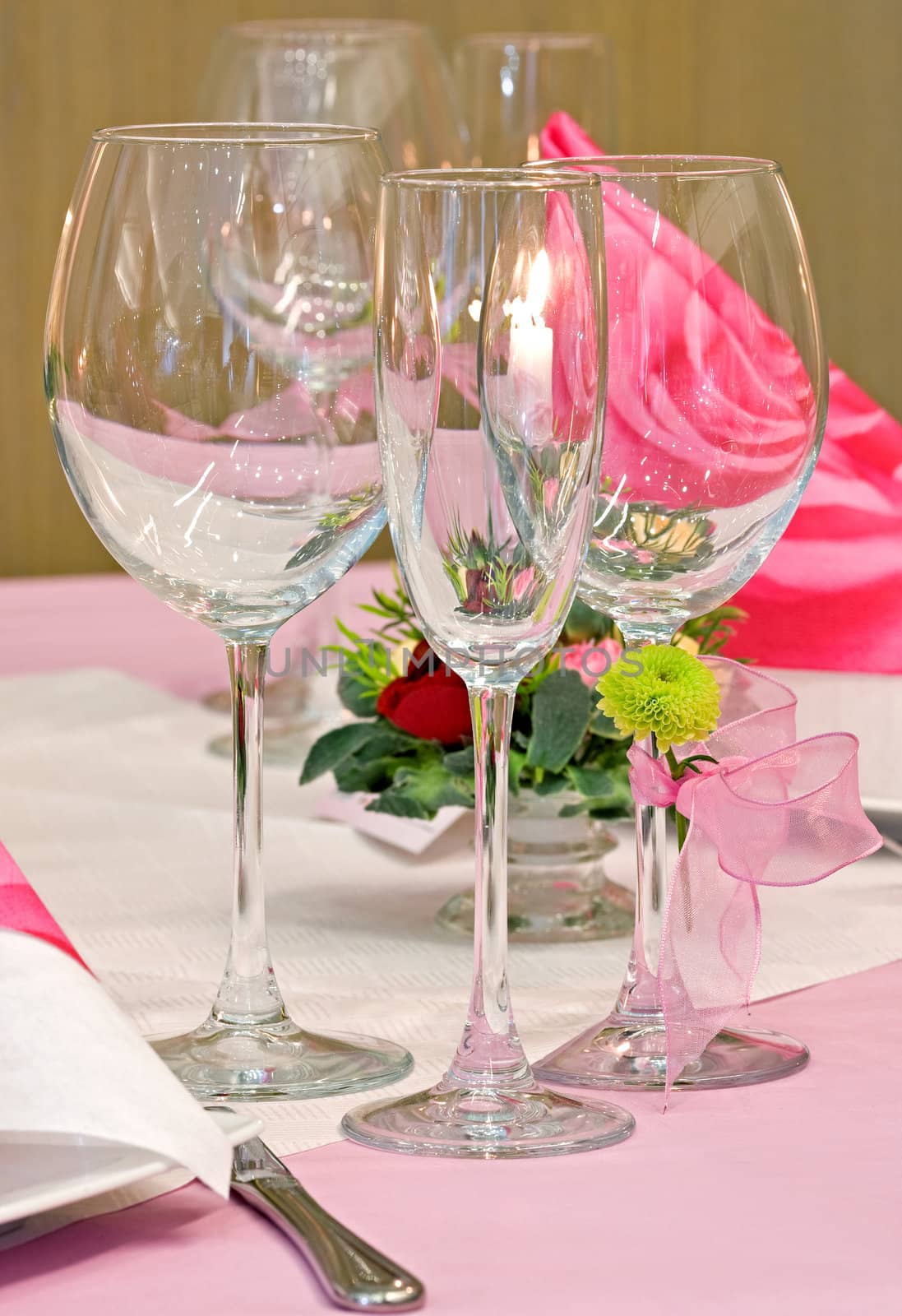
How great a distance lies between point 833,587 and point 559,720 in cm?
20

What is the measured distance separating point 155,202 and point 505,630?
0.59 feet

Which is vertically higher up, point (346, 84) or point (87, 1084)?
point (346, 84)

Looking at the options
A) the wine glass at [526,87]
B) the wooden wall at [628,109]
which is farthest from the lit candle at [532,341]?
the wooden wall at [628,109]

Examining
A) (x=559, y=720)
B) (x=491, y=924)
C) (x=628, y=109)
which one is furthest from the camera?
(x=628, y=109)

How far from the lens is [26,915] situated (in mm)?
487

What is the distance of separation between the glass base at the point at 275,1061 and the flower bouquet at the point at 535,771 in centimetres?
16

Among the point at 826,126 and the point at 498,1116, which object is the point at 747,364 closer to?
the point at 498,1116

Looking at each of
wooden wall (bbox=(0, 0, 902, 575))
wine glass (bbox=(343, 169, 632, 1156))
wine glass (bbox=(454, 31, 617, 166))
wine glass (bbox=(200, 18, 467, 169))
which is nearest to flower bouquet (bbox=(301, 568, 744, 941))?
wine glass (bbox=(343, 169, 632, 1156))

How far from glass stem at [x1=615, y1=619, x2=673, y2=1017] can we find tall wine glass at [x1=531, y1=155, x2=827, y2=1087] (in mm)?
19

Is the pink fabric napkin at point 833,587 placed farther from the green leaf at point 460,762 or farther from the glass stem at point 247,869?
the glass stem at point 247,869

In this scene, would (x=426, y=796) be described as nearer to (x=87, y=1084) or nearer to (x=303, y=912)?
(x=303, y=912)

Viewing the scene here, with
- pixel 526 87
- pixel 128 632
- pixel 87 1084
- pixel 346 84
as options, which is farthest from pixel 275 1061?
pixel 526 87

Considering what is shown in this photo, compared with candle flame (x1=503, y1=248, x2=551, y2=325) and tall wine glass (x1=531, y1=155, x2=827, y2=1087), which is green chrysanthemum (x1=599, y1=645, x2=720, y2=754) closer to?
tall wine glass (x1=531, y1=155, x2=827, y2=1087)

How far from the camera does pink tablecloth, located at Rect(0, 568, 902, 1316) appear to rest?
0.41m
